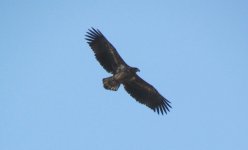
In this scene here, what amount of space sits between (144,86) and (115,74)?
67.1 inches

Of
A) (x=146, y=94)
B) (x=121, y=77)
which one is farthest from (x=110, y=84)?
(x=146, y=94)

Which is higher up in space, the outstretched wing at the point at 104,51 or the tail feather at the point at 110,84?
the outstretched wing at the point at 104,51

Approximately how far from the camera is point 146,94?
2333cm

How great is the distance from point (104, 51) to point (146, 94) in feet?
9.02

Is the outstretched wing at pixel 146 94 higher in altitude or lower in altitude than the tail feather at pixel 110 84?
higher

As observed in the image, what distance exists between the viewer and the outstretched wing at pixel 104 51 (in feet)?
73.0

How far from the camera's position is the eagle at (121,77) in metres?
22.0

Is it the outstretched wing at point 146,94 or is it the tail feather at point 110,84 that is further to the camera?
the outstretched wing at point 146,94

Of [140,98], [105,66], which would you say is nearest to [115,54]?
[105,66]

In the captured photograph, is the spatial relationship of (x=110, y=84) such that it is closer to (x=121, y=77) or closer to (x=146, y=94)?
(x=121, y=77)

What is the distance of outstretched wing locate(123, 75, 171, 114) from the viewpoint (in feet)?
75.2

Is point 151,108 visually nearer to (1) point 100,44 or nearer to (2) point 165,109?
(2) point 165,109

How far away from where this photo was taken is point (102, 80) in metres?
21.8

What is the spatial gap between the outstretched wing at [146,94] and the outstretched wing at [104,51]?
1.06 metres
